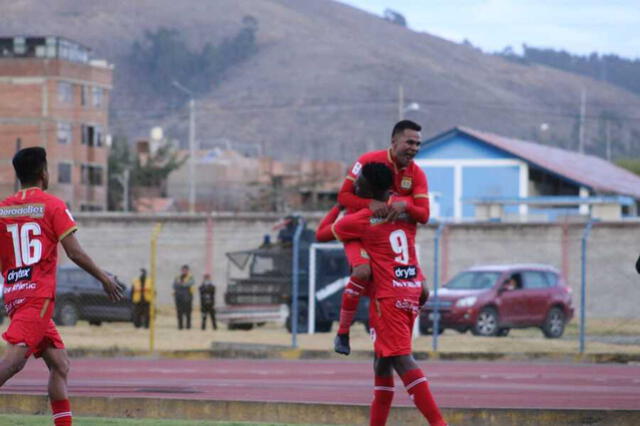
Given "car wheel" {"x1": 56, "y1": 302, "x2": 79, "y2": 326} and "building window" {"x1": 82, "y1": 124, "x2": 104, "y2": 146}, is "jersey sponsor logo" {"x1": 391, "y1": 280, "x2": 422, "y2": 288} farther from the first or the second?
"building window" {"x1": 82, "y1": 124, "x2": 104, "y2": 146}

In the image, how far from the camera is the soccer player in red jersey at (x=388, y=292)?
1024 cm

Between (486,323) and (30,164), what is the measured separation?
21244mm

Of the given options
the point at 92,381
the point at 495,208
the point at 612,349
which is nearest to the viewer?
the point at 92,381

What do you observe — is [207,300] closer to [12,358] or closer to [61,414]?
[61,414]

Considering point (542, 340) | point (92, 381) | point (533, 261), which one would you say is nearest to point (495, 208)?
point (533, 261)

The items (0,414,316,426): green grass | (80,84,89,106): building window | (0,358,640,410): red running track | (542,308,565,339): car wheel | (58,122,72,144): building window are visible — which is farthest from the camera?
(80,84,89,106): building window

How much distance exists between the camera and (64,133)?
86.8 metres

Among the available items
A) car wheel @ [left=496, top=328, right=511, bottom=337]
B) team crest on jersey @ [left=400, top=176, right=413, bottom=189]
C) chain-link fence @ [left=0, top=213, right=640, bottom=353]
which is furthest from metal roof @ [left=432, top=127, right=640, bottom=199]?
team crest on jersey @ [left=400, top=176, right=413, bottom=189]

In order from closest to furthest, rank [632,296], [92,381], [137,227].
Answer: [92,381], [632,296], [137,227]

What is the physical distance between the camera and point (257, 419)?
12.6 metres

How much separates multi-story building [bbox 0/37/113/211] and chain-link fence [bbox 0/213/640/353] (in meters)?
43.3

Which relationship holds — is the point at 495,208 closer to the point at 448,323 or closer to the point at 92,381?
the point at 448,323

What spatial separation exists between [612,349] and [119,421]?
1529cm

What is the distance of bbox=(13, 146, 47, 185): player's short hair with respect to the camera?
33.0 ft
